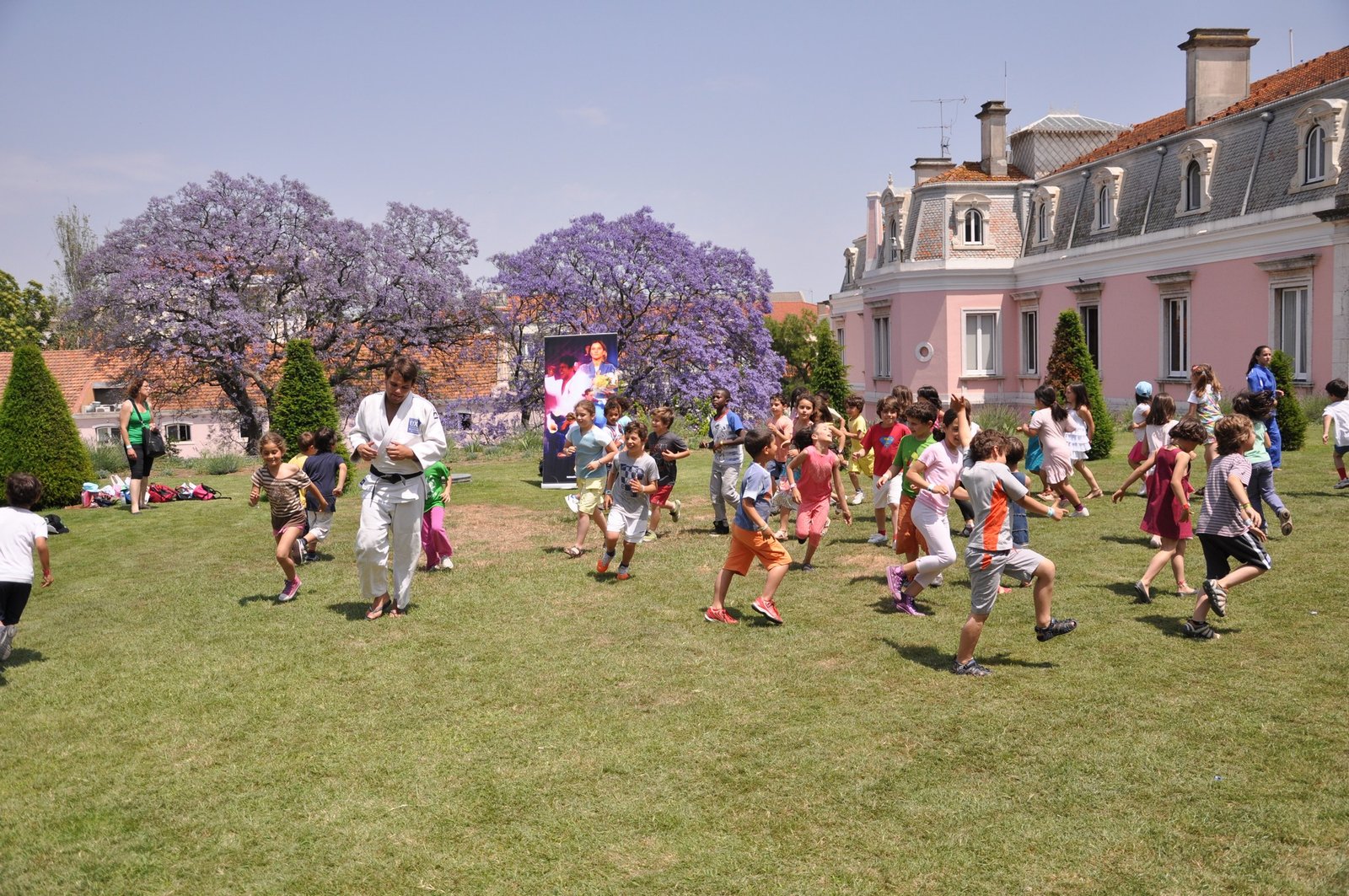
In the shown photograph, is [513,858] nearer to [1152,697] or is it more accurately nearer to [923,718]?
[923,718]

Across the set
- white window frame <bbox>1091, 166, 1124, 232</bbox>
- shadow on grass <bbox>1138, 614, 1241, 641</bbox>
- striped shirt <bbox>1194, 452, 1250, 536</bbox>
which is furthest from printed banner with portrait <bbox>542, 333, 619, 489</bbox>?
white window frame <bbox>1091, 166, 1124, 232</bbox>

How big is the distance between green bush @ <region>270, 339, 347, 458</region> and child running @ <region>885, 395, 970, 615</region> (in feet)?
38.1

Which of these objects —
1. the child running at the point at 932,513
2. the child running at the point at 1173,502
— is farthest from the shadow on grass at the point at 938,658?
the child running at the point at 1173,502

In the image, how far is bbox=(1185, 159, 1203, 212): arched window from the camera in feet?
83.5

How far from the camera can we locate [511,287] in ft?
90.8

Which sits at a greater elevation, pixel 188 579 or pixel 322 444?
pixel 322 444

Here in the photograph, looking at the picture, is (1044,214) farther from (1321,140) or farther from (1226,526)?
(1226,526)

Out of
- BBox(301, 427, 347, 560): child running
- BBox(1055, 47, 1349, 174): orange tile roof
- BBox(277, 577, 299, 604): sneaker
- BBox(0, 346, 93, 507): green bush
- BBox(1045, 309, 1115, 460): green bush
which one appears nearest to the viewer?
BBox(277, 577, 299, 604): sneaker

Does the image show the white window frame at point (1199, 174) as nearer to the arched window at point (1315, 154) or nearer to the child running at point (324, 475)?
the arched window at point (1315, 154)

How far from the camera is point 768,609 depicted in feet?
28.1

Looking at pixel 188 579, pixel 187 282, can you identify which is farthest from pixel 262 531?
pixel 187 282

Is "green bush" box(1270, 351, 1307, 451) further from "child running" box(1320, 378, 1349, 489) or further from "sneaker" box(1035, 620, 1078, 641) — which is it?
"sneaker" box(1035, 620, 1078, 641)

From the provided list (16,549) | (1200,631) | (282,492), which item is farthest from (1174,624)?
(16,549)

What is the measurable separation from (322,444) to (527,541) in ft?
9.52
